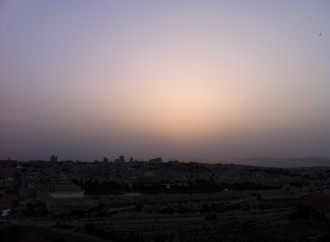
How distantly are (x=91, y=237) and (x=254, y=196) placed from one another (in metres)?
17.9

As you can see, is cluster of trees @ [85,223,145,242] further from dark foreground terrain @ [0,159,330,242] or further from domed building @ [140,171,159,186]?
domed building @ [140,171,159,186]

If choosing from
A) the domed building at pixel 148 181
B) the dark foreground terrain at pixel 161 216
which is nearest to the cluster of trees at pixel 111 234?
the dark foreground terrain at pixel 161 216

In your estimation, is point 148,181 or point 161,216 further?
point 148,181

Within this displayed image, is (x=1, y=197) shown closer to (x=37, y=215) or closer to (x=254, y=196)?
(x=37, y=215)

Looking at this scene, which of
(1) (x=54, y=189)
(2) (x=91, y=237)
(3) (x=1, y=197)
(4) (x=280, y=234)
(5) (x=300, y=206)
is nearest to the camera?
(2) (x=91, y=237)

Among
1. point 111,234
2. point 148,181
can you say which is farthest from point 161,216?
point 148,181

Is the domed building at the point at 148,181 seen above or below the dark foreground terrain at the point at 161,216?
above

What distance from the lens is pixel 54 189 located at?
33.9 meters

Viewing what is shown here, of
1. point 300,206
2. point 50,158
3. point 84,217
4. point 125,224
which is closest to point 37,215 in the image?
point 84,217

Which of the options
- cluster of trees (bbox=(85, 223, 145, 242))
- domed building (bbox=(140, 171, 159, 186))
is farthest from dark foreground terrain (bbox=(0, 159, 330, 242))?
domed building (bbox=(140, 171, 159, 186))

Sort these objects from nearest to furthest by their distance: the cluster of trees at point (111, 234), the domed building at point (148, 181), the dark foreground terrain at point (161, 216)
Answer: the cluster of trees at point (111, 234) < the dark foreground terrain at point (161, 216) < the domed building at point (148, 181)

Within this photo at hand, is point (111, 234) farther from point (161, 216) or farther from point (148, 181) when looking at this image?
point (148, 181)

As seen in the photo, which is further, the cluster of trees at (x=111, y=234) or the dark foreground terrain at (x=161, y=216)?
the dark foreground terrain at (x=161, y=216)

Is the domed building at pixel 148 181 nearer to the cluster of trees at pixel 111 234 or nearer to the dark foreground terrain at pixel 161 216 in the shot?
the dark foreground terrain at pixel 161 216
